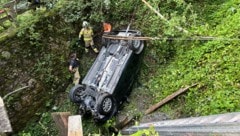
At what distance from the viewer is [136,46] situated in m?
9.75

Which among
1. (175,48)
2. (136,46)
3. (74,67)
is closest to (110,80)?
(136,46)

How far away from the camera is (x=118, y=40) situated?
988cm

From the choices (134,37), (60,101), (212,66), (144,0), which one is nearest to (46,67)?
(60,101)

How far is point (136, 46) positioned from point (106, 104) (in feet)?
6.31

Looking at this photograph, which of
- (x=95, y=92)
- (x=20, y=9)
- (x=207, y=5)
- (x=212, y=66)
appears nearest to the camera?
(x=212, y=66)

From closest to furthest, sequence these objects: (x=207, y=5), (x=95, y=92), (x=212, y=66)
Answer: (x=212, y=66) → (x=95, y=92) → (x=207, y=5)

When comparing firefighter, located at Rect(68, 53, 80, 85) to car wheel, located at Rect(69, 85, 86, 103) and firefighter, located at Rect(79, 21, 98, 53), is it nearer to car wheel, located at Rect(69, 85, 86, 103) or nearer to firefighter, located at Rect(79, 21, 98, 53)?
firefighter, located at Rect(79, 21, 98, 53)

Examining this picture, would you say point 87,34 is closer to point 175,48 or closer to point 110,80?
point 110,80

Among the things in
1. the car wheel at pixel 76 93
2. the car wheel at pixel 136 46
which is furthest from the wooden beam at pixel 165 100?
the car wheel at pixel 76 93

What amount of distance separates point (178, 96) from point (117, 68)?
1825 millimetres

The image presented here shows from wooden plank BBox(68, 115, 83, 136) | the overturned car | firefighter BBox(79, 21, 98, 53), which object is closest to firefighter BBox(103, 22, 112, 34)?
firefighter BBox(79, 21, 98, 53)

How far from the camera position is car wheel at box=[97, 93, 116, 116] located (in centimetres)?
890

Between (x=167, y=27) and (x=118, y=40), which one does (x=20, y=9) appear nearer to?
(x=118, y=40)

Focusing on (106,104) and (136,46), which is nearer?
(106,104)
